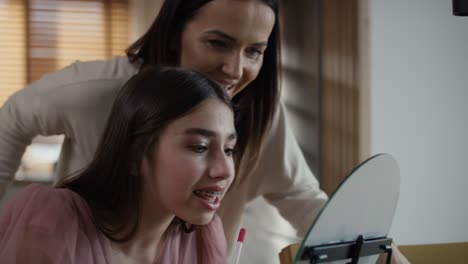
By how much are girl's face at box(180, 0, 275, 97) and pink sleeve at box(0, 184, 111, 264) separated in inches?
15.0

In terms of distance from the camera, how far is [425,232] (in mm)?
3381

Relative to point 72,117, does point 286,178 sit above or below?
below

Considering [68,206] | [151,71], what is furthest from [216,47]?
[68,206]

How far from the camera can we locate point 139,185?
141 cm

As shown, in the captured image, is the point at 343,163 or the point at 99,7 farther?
the point at 99,7

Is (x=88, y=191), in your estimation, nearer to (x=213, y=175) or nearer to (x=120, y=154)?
(x=120, y=154)

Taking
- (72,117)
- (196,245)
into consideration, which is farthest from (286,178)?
(72,117)

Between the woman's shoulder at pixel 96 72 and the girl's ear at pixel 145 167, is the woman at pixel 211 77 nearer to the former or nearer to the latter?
the woman's shoulder at pixel 96 72

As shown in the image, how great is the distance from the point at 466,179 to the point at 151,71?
2318 mm

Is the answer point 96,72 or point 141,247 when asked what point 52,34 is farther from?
point 141,247

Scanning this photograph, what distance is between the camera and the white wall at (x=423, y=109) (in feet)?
10.7

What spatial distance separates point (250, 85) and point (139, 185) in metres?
0.45

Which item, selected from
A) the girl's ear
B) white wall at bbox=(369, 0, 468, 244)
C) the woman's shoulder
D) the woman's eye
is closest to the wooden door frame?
white wall at bbox=(369, 0, 468, 244)

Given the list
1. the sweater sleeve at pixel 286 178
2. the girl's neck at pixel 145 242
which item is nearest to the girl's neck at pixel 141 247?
the girl's neck at pixel 145 242
